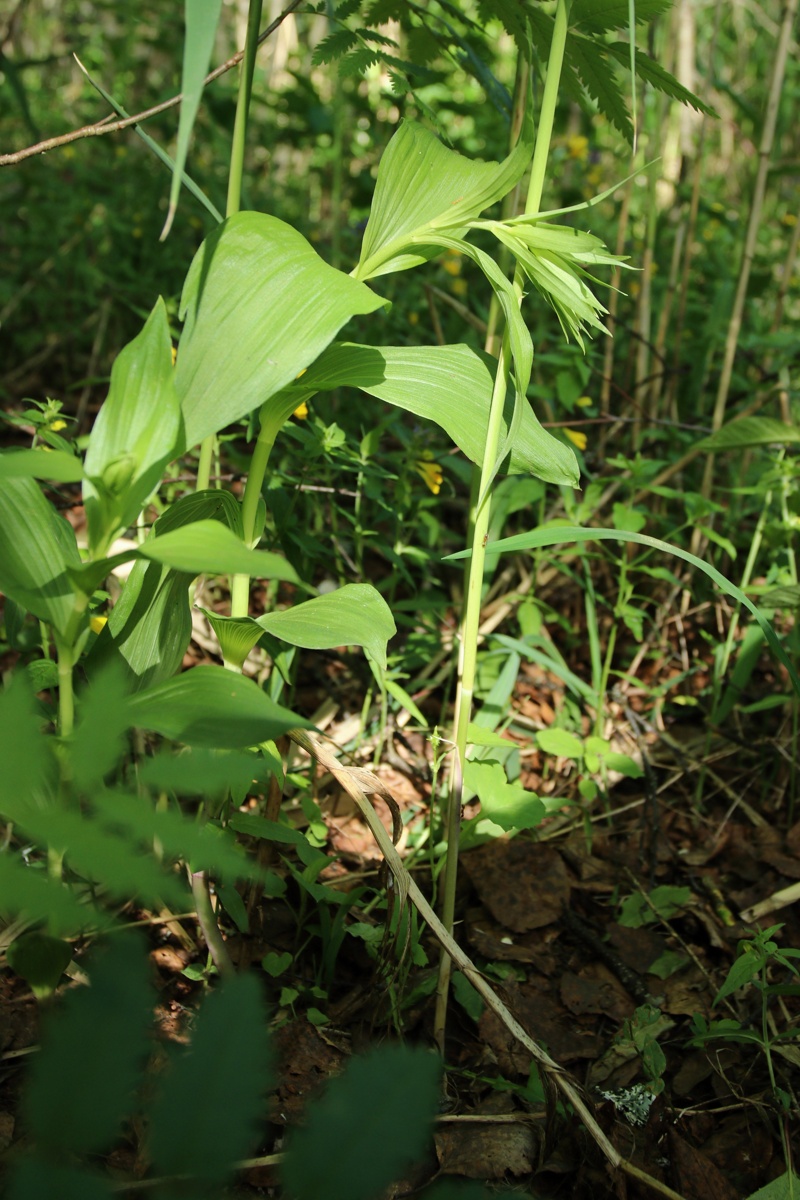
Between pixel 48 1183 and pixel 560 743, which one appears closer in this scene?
pixel 48 1183

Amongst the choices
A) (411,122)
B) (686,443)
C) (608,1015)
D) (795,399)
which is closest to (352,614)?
(411,122)

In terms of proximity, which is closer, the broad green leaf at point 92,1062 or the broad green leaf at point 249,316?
the broad green leaf at point 92,1062

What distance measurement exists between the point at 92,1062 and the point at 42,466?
0.34 metres

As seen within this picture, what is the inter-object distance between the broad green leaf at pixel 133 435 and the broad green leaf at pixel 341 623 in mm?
166

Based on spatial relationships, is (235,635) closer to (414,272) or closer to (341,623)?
(341,623)

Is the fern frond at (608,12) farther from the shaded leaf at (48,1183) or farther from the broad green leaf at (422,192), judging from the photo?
the shaded leaf at (48,1183)

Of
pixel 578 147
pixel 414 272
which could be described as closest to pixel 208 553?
pixel 414 272

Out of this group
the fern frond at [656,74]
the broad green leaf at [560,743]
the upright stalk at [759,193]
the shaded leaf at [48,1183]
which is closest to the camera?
the shaded leaf at [48,1183]

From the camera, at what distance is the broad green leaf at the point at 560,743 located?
1279 mm

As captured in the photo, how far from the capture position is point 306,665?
152 centimetres

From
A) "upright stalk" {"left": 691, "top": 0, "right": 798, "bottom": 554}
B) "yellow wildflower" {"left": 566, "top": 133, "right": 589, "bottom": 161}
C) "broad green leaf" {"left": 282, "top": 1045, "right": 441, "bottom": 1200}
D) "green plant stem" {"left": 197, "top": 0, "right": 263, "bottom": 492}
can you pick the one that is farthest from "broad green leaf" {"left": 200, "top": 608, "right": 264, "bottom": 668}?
"yellow wildflower" {"left": 566, "top": 133, "right": 589, "bottom": 161}

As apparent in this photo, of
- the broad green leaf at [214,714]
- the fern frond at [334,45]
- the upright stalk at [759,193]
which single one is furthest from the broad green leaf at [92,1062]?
the upright stalk at [759,193]

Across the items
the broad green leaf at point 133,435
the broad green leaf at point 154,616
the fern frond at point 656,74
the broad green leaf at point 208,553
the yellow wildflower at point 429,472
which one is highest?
the fern frond at point 656,74

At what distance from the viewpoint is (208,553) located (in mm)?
566
